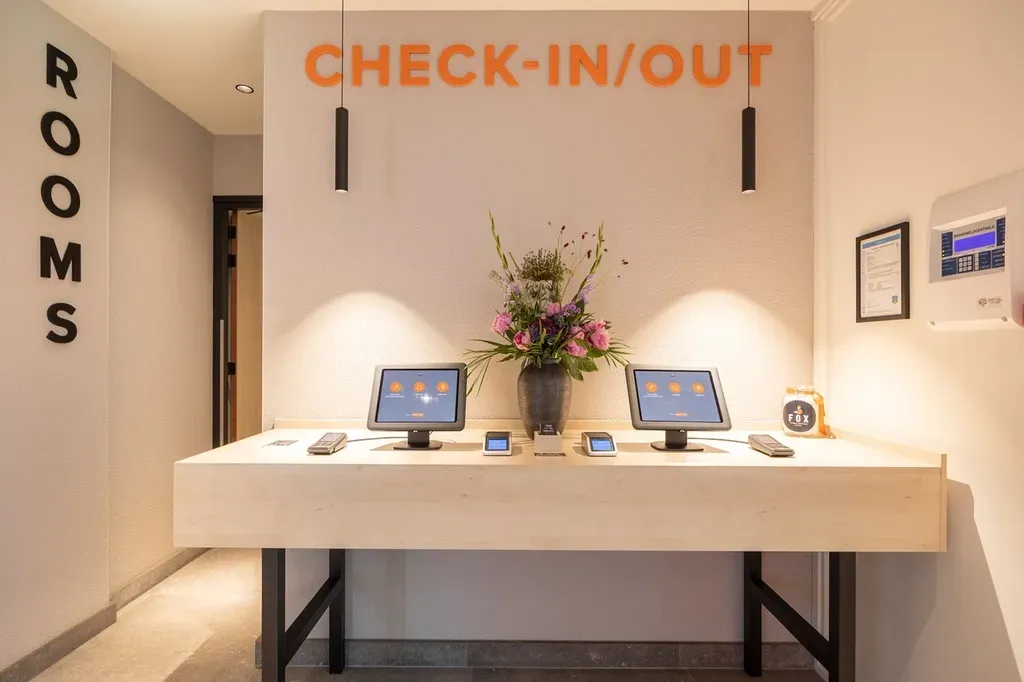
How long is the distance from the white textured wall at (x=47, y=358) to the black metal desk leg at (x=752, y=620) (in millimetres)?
2940

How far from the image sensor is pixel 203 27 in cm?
228

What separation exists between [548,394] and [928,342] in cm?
122

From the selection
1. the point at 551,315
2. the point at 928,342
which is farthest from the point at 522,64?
the point at 928,342

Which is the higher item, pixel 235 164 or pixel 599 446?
pixel 235 164

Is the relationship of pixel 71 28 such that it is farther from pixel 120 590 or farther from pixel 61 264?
pixel 120 590

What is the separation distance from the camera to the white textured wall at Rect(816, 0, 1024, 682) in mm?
1340

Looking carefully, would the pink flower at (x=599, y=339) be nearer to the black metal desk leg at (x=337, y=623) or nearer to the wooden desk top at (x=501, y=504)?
the wooden desk top at (x=501, y=504)

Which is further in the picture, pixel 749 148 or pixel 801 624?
pixel 749 148

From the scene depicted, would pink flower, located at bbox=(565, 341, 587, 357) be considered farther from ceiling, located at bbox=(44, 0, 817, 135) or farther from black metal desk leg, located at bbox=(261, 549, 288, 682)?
ceiling, located at bbox=(44, 0, 817, 135)

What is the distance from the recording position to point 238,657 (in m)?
2.25

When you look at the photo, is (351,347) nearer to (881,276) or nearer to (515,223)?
(515,223)

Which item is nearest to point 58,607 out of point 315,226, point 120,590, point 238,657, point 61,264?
point 120,590

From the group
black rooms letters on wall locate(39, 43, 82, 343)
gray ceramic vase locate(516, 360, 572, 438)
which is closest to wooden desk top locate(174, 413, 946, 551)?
gray ceramic vase locate(516, 360, 572, 438)

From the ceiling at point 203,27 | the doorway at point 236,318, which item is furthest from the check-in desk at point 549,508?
the doorway at point 236,318
